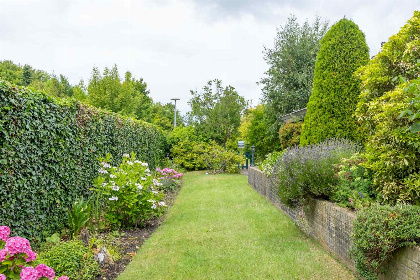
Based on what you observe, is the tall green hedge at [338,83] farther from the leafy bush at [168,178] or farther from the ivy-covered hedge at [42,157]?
the ivy-covered hedge at [42,157]

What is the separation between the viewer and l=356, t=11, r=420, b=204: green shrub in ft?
10.5

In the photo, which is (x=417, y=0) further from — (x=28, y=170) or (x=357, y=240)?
(x=28, y=170)

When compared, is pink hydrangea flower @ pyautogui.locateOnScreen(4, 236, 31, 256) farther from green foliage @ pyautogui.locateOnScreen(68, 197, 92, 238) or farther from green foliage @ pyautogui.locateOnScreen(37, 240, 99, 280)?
green foliage @ pyautogui.locateOnScreen(68, 197, 92, 238)

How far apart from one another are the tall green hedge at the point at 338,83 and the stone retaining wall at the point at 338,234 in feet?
7.22

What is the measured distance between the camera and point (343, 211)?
380 centimetres

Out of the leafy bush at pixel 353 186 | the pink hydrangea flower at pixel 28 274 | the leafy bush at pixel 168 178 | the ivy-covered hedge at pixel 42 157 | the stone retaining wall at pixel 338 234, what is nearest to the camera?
the pink hydrangea flower at pixel 28 274

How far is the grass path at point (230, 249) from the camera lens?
3.59 m

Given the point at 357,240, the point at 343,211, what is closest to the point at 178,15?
the point at 343,211

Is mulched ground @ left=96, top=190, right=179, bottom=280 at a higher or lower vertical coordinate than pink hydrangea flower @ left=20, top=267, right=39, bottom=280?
lower

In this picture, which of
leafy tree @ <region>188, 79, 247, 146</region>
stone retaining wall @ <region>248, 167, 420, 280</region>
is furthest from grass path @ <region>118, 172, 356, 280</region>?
leafy tree @ <region>188, 79, 247, 146</region>

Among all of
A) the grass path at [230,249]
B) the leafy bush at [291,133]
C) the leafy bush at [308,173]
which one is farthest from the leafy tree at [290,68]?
the leafy bush at [308,173]

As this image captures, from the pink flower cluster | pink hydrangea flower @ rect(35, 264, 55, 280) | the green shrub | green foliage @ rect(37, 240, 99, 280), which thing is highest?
the green shrub

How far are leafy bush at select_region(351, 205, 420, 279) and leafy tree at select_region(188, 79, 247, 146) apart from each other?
1528cm

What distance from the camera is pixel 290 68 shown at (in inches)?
659
